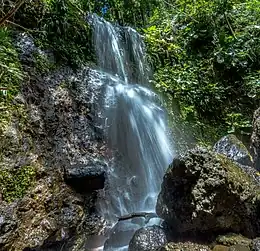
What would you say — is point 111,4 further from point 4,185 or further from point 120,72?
point 4,185

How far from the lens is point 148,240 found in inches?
129

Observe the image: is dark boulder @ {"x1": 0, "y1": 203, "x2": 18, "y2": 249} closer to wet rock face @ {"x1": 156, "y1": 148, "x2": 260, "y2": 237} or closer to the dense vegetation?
wet rock face @ {"x1": 156, "y1": 148, "x2": 260, "y2": 237}

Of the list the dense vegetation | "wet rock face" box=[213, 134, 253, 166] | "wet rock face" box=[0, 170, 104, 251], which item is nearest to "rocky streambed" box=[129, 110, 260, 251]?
"wet rock face" box=[0, 170, 104, 251]

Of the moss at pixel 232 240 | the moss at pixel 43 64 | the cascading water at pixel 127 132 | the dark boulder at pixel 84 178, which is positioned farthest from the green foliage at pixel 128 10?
the moss at pixel 232 240

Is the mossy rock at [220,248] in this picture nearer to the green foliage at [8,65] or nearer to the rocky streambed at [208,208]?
the rocky streambed at [208,208]

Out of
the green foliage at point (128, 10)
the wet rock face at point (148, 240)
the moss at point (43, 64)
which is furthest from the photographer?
the green foliage at point (128, 10)

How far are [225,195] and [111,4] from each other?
7875 mm

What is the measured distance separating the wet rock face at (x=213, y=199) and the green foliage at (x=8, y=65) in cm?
252

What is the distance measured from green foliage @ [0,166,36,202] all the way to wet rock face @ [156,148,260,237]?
183 cm

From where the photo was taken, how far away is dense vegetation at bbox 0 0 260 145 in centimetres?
726

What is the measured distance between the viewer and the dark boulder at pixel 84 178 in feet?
12.1

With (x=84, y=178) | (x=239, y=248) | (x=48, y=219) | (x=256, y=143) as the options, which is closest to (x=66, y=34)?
(x=84, y=178)

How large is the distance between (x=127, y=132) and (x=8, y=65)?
252 cm

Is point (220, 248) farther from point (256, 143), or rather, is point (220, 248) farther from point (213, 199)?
point (256, 143)
